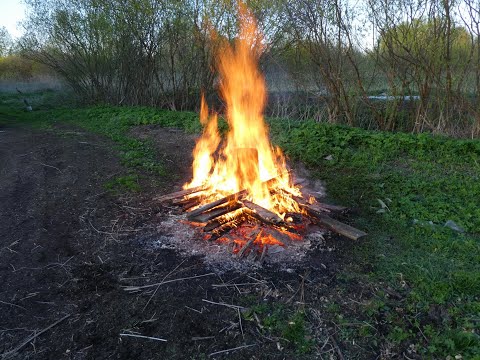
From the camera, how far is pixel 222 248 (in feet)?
12.0

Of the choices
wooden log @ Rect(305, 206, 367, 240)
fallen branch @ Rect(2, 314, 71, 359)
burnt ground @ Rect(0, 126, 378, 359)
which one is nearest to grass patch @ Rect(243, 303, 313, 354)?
burnt ground @ Rect(0, 126, 378, 359)

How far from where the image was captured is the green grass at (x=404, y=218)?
2.61 metres

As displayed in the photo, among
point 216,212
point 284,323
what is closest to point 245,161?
point 216,212

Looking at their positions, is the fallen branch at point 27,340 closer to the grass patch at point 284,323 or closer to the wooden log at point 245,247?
the grass patch at point 284,323

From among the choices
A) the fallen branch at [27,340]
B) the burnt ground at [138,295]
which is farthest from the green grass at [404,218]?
the fallen branch at [27,340]

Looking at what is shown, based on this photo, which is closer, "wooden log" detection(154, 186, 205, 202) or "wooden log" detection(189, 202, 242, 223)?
"wooden log" detection(189, 202, 242, 223)

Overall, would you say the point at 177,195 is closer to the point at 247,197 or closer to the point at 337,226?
the point at 247,197

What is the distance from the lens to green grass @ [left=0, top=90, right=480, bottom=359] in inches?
103

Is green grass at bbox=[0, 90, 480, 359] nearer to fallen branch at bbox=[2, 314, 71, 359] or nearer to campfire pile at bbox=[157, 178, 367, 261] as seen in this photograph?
campfire pile at bbox=[157, 178, 367, 261]

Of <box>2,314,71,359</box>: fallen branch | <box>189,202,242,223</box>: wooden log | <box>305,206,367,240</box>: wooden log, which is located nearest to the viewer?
<box>2,314,71,359</box>: fallen branch

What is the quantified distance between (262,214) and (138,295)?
1.58 metres

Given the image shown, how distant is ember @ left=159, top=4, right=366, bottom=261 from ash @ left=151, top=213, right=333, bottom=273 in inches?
3.2

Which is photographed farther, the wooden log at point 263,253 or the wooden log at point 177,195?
the wooden log at point 177,195

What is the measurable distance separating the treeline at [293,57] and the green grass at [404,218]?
1.37m
